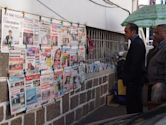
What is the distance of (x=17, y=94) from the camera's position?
476cm

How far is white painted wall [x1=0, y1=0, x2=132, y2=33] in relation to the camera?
5.10 m

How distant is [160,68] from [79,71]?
187 cm

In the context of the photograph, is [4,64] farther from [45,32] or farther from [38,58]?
[45,32]

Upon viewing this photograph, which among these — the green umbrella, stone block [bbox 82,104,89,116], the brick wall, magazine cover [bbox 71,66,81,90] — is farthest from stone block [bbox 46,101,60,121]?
the green umbrella

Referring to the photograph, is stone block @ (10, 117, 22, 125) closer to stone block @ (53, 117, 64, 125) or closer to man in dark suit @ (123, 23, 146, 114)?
stone block @ (53, 117, 64, 125)

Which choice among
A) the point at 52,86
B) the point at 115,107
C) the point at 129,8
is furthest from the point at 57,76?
the point at 129,8

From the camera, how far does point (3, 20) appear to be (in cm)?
446

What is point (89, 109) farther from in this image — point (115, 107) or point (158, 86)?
point (158, 86)

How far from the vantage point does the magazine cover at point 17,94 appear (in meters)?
4.62

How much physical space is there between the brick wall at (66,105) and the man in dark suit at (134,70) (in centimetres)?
95

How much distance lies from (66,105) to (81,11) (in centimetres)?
185

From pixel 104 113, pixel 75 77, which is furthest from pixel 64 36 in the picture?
pixel 104 113

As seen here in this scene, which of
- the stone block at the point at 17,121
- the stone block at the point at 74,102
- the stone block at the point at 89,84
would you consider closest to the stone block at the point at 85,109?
the stone block at the point at 89,84

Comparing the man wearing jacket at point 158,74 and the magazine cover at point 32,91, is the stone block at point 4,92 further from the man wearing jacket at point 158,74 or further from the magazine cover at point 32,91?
the man wearing jacket at point 158,74
